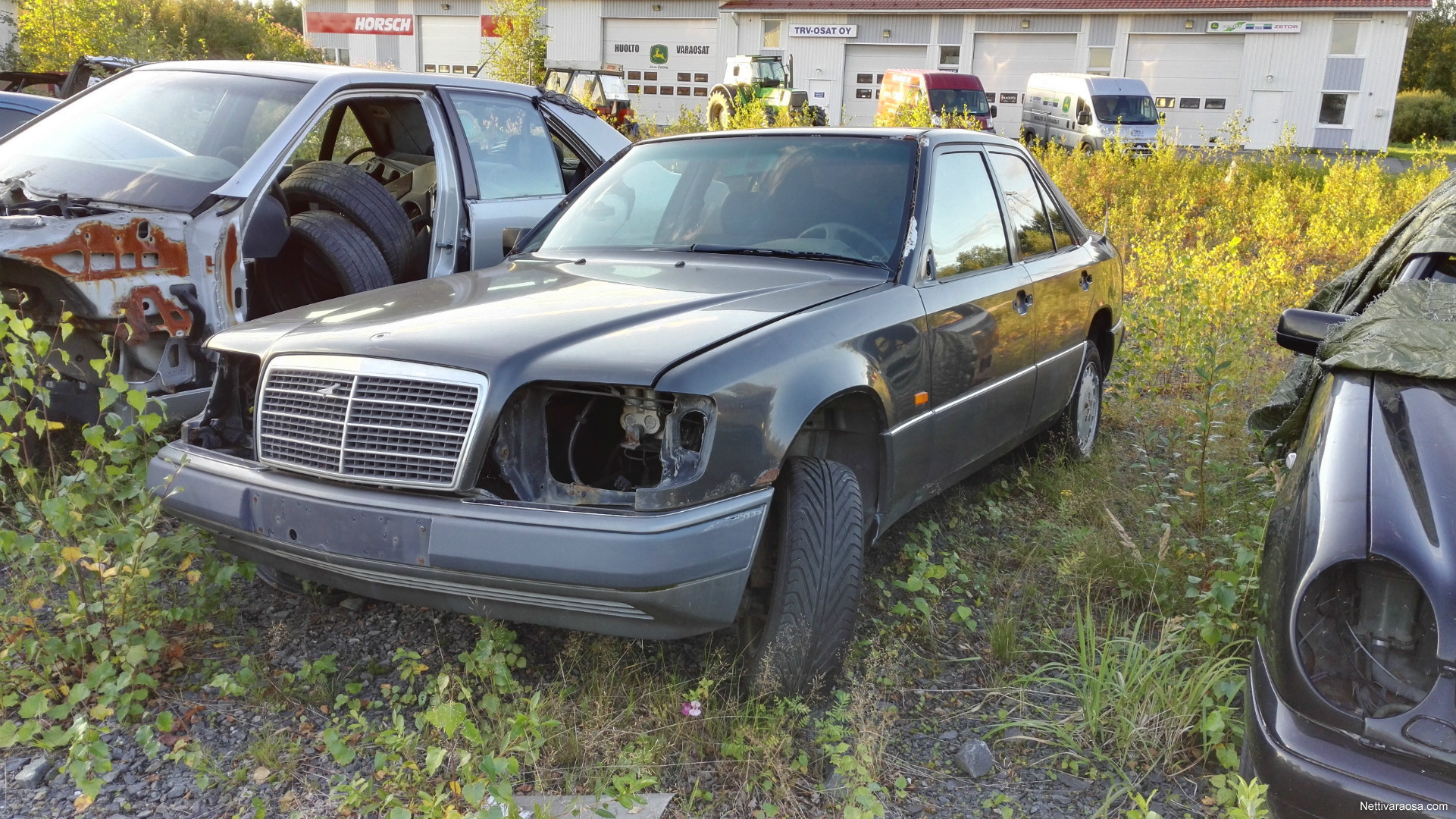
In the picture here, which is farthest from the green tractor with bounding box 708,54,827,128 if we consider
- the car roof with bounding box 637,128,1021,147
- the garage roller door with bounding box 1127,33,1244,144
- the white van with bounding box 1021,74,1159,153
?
the car roof with bounding box 637,128,1021,147

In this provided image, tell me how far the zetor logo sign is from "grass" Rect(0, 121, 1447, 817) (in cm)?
3878

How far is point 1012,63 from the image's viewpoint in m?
33.2

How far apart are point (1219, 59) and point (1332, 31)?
3.11m

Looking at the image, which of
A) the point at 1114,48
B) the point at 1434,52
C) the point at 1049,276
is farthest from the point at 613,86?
the point at 1434,52

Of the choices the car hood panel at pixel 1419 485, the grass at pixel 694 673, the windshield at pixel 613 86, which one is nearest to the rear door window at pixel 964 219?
the grass at pixel 694 673

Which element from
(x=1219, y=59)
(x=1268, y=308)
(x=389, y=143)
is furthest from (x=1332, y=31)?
(x=389, y=143)

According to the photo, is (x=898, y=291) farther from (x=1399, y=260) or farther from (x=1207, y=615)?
(x=1399, y=260)

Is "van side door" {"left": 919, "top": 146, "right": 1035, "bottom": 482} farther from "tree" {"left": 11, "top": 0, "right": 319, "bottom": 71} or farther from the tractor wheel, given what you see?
the tractor wheel

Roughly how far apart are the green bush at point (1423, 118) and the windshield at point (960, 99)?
88.7ft

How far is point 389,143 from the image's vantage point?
6465mm

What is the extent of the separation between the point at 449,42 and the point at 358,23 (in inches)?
178

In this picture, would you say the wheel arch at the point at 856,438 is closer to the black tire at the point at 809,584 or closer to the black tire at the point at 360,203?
the black tire at the point at 809,584

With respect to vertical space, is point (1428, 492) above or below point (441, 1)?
below

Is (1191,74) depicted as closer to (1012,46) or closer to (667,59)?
(1012,46)
